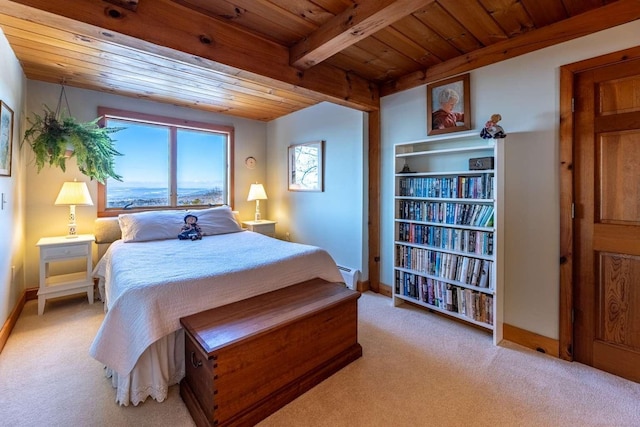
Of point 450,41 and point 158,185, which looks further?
point 158,185

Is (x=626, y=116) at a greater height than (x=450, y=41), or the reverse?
(x=450, y=41)

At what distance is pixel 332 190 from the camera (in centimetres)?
380

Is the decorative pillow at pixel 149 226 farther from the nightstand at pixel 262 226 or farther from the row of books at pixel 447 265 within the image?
the row of books at pixel 447 265

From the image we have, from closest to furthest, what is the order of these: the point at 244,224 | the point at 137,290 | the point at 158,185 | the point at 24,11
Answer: the point at 24,11 → the point at 137,290 → the point at 158,185 → the point at 244,224

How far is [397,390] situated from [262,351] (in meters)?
0.87

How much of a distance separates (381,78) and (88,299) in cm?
391

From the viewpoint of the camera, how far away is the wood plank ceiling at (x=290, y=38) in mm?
1747

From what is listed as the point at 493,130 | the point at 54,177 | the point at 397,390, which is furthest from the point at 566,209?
the point at 54,177

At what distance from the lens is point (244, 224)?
439 cm

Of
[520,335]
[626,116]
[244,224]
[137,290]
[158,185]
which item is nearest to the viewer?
[137,290]

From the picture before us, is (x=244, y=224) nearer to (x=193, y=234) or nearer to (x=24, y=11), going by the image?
(x=193, y=234)

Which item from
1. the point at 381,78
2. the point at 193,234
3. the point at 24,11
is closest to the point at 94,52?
the point at 24,11

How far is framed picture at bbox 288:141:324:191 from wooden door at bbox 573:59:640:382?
8.57 feet

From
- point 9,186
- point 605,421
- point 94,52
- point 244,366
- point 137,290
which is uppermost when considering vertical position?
point 94,52
